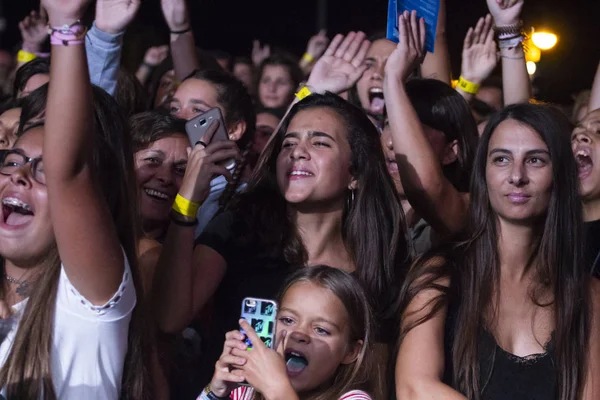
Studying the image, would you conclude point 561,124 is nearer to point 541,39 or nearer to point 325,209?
point 325,209

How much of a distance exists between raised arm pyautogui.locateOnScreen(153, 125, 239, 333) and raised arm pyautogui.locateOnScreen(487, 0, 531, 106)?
1589mm

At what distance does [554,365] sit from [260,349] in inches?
38.7

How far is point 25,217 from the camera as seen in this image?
7.91 feet

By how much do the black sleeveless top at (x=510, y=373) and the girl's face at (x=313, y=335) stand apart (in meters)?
0.33

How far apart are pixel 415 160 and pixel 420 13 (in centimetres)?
63

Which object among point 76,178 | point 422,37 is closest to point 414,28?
point 422,37

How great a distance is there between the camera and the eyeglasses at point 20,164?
7.89 feet

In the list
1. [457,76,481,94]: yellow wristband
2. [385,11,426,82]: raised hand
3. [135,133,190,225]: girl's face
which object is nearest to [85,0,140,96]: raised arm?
[135,133,190,225]: girl's face

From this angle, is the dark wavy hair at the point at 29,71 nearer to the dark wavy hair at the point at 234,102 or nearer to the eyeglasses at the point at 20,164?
the dark wavy hair at the point at 234,102

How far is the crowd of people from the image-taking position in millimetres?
2188

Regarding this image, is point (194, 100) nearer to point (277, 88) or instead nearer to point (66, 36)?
point (277, 88)

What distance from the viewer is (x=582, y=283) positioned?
3.15 meters

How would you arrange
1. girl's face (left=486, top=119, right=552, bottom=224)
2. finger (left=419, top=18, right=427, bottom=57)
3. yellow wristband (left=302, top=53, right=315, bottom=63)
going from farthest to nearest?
yellow wristband (left=302, top=53, right=315, bottom=63), finger (left=419, top=18, right=427, bottom=57), girl's face (left=486, top=119, right=552, bottom=224)

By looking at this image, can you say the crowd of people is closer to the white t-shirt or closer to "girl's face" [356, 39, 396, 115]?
the white t-shirt
